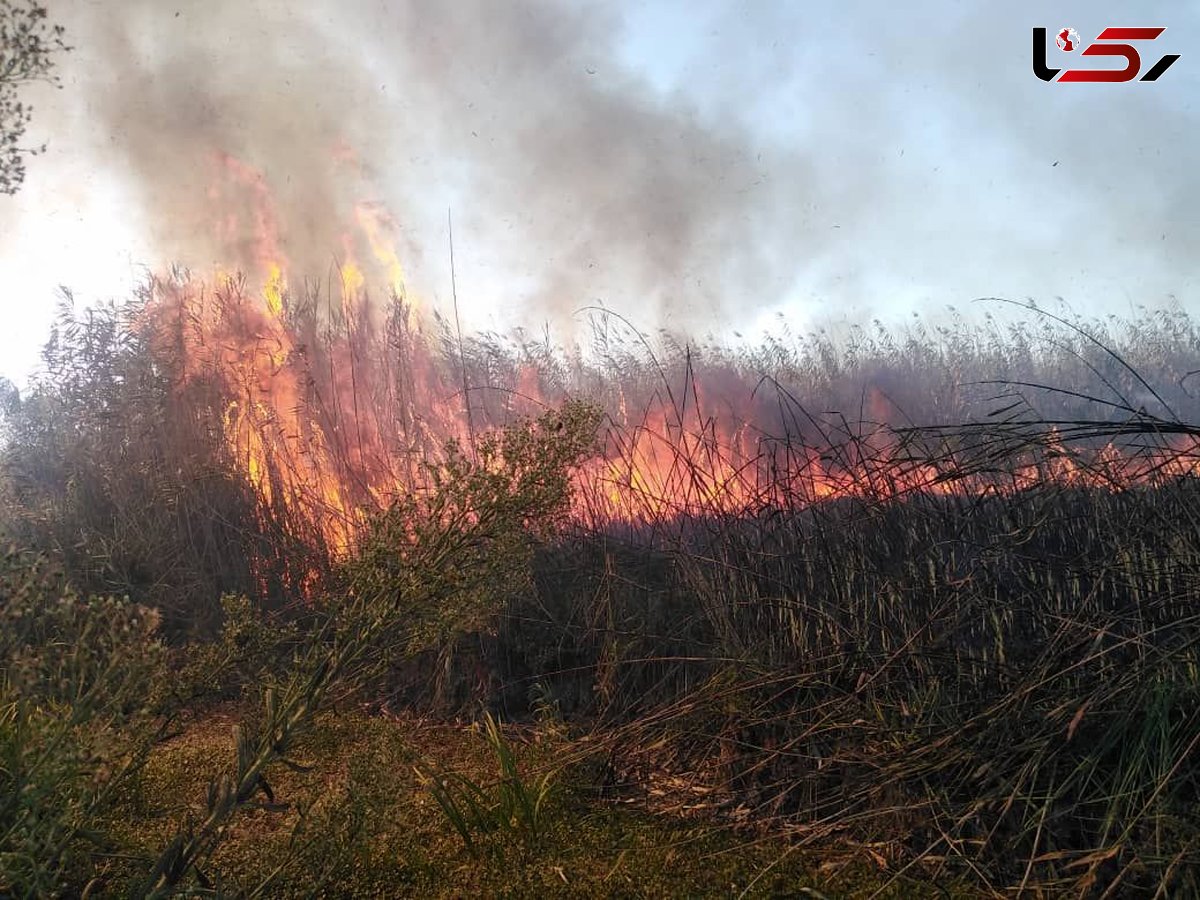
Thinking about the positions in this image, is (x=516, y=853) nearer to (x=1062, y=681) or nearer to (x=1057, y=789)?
(x=1057, y=789)

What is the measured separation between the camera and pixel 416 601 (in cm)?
113

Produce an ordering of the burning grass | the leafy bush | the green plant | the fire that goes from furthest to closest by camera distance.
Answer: the fire < the green plant < the burning grass < the leafy bush

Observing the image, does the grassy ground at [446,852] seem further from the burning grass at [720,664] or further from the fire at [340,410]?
the fire at [340,410]

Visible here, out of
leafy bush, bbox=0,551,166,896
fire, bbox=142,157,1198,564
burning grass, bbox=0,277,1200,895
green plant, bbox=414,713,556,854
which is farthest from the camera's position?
fire, bbox=142,157,1198,564

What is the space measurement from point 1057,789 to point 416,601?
1.13m

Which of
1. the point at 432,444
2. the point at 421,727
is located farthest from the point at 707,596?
the point at 432,444

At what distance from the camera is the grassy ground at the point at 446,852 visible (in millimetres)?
1279

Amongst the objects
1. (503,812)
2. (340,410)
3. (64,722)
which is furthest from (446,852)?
(340,410)

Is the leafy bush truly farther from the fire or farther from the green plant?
the fire

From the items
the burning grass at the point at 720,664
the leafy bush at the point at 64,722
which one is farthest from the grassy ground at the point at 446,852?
the leafy bush at the point at 64,722

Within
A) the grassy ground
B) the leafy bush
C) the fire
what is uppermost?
the fire

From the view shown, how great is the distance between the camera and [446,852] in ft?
5.18

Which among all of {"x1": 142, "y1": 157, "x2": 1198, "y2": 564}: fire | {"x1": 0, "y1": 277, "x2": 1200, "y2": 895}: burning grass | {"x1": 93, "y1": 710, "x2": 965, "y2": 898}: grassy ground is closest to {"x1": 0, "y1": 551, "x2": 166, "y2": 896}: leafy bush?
{"x1": 0, "y1": 277, "x2": 1200, "y2": 895}: burning grass

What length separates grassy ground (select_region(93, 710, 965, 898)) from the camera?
4.20 ft
